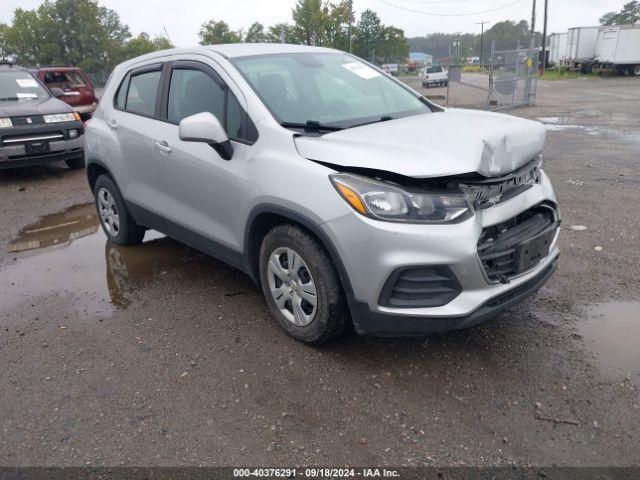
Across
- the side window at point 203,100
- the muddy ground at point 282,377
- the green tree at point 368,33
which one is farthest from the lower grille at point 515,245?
the green tree at point 368,33

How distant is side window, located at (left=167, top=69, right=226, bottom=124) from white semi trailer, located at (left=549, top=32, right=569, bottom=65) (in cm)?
4030

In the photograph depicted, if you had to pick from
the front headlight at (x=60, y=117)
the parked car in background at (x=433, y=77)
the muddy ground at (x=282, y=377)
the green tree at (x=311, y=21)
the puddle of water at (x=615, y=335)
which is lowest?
the parked car in background at (x=433, y=77)

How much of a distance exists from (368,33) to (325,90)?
63.9m

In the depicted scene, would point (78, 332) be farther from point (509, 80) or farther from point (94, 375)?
point (509, 80)

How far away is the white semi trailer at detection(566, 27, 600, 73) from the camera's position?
116ft

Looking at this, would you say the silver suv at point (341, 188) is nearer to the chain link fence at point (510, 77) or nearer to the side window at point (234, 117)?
the side window at point (234, 117)

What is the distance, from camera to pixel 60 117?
9172mm

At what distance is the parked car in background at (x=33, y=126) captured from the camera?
854cm

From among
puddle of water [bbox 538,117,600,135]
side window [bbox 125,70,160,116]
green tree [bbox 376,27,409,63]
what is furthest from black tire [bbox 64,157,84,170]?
green tree [bbox 376,27,409,63]

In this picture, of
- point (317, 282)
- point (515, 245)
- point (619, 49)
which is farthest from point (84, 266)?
point (619, 49)

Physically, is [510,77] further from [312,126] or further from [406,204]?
[406,204]

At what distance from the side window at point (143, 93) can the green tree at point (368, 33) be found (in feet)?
170

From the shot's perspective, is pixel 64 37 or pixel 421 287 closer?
pixel 421 287

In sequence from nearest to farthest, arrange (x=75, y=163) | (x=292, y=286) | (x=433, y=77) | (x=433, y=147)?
(x=433, y=147), (x=292, y=286), (x=75, y=163), (x=433, y=77)
